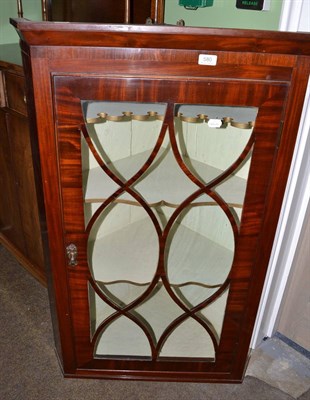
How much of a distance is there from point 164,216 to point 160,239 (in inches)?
2.5

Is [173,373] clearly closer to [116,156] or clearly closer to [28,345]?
[28,345]

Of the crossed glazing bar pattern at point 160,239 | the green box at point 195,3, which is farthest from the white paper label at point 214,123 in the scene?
the green box at point 195,3

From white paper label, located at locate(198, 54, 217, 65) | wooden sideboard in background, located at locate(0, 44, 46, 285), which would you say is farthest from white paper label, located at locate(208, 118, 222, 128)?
wooden sideboard in background, located at locate(0, 44, 46, 285)

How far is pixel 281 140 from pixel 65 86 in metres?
0.48

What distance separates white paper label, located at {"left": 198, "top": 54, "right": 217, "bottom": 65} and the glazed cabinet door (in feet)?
0.13

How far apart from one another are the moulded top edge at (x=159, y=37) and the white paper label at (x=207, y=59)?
0.02m

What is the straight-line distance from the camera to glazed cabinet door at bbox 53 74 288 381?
830mm

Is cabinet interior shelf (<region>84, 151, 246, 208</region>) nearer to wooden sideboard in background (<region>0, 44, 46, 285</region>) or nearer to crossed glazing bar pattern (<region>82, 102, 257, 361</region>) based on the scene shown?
crossed glazing bar pattern (<region>82, 102, 257, 361</region>)

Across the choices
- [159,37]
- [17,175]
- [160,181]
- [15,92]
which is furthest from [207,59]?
[17,175]

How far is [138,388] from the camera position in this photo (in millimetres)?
1259

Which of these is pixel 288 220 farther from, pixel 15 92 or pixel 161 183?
pixel 15 92

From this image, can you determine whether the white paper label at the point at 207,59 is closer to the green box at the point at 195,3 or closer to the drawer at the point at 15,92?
the green box at the point at 195,3

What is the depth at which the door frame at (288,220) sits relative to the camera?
93 cm

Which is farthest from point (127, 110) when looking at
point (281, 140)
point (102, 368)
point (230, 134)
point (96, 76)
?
point (102, 368)
